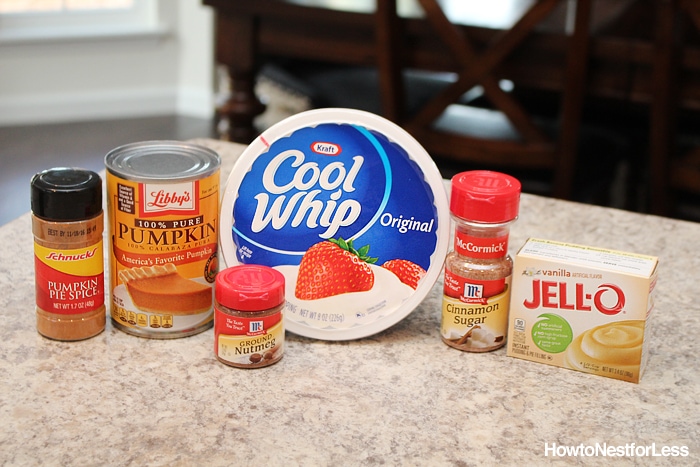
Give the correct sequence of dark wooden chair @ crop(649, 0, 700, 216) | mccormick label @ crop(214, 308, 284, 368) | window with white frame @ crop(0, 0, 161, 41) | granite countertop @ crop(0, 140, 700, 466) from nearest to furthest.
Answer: granite countertop @ crop(0, 140, 700, 466) → mccormick label @ crop(214, 308, 284, 368) → dark wooden chair @ crop(649, 0, 700, 216) → window with white frame @ crop(0, 0, 161, 41)

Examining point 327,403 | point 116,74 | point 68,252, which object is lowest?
point 116,74

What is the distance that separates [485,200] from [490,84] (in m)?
1.10

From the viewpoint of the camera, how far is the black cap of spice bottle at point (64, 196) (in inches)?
30.9

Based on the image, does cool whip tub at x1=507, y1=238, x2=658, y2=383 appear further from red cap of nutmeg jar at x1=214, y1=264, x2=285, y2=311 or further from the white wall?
the white wall

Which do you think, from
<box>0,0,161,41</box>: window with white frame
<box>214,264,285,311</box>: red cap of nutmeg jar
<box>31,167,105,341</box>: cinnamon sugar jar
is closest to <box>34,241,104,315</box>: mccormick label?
<box>31,167,105,341</box>: cinnamon sugar jar

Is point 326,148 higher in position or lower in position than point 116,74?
higher

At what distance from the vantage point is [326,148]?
2.83 feet

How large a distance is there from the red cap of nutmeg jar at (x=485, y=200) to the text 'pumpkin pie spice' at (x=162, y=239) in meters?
0.24

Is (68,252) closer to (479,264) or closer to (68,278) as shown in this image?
(68,278)

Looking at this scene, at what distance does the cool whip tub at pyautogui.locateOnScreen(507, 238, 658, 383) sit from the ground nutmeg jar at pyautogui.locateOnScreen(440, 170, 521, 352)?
2cm

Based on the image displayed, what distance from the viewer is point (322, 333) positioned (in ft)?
2.89

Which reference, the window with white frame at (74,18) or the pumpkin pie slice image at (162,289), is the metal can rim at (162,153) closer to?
the pumpkin pie slice image at (162,289)

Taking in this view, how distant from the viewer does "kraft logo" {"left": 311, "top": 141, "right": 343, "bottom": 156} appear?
33.9 inches

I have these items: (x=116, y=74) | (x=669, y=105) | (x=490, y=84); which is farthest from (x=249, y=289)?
(x=116, y=74)
